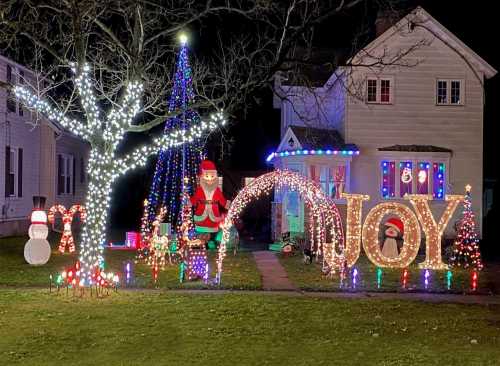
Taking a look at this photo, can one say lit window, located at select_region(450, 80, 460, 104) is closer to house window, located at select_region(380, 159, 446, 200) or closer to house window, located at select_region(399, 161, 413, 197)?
house window, located at select_region(380, 159, 446, 200)

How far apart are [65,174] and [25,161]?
4753mm

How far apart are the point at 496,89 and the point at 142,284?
2732cm

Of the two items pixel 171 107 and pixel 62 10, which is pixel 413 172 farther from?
pixel 62 10

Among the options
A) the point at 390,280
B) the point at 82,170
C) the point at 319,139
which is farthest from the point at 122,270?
the point at 82,170

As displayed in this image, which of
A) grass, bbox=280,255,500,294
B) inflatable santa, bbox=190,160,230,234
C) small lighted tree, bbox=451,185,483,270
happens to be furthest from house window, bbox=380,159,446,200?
inflatable santa, bbox=190,160,230,234

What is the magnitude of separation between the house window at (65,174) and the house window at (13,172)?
4280 mm

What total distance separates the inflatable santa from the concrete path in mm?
1738

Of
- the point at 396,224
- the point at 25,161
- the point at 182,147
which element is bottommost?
the point at 396,224

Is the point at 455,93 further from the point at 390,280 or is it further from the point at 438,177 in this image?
the point at 390,280

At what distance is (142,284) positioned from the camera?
14414mm

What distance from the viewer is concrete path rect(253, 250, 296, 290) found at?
14583 millimetres

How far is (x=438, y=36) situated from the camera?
24.0 m

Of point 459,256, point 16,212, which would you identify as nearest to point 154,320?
point 459,256

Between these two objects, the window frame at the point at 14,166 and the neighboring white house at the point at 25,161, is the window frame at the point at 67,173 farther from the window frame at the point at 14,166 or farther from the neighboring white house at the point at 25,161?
the window frame at the point at 14,166
